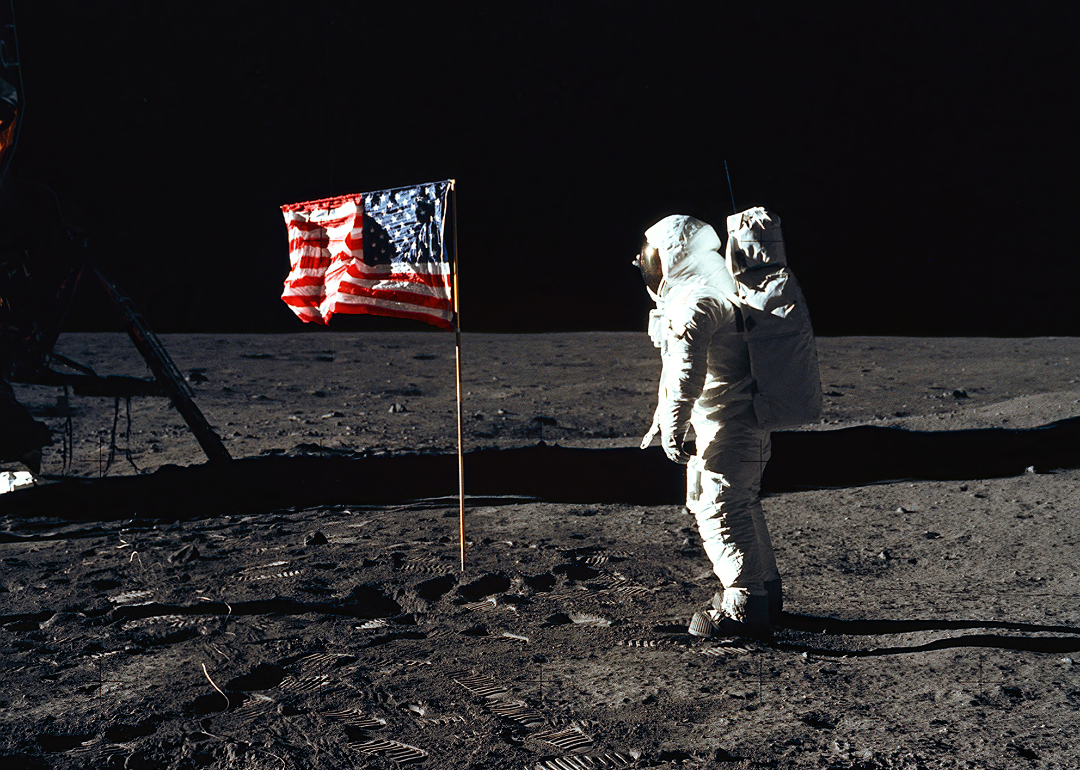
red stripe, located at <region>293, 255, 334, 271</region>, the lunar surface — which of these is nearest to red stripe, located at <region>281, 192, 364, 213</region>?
red stripe, located at <region>293, 255, 334, 271</region>

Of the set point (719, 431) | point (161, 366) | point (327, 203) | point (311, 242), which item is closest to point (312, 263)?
point (311, 242)

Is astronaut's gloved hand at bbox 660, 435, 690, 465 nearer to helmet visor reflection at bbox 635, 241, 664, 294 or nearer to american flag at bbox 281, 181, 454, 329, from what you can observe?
helmet visor reflection at bbox 635, 241, 664, 294

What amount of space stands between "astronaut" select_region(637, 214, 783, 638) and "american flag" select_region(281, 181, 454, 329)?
4.01 feet

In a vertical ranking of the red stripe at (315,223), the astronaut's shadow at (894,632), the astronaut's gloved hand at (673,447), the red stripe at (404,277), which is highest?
the red stripe at (315,223)

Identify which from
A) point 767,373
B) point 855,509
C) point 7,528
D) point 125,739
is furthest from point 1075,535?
point 7,528

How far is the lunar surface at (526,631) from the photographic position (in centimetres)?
221

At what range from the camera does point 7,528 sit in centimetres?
448

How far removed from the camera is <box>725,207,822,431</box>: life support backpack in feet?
9.12

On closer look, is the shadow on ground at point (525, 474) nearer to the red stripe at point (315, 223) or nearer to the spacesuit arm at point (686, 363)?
the red stripe at point (315, 223)

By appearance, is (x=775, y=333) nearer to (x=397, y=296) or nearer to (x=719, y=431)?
(x=719, y=431)

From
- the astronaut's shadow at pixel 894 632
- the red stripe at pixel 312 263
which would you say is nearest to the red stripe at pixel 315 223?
the red stripe at pixel 312 263

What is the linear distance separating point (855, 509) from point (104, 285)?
15.1ft

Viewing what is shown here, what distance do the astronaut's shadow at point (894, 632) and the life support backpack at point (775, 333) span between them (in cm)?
76

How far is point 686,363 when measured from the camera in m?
2.79
